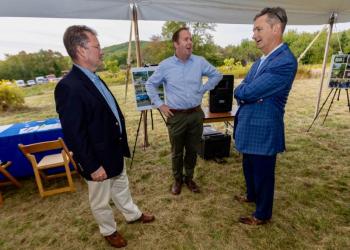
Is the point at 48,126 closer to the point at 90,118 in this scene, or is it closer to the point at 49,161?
the point at 49,161

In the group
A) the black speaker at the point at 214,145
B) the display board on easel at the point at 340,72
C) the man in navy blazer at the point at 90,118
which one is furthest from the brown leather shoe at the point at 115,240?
the display board on easel at the point at 340,72

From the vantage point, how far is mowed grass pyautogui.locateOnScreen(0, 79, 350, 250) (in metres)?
2.04

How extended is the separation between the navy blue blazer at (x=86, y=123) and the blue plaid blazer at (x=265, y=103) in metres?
1.07

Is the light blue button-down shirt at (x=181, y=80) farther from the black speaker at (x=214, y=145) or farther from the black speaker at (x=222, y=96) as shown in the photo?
the black speaker at (x=214, y=145)

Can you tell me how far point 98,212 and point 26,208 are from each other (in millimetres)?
1492

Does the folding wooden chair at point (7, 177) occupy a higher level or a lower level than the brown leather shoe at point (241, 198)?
higher

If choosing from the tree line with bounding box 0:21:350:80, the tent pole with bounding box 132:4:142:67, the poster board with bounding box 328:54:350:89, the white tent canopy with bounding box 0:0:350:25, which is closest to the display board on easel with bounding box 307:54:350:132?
the poster board with bounding box 328:54:350:89

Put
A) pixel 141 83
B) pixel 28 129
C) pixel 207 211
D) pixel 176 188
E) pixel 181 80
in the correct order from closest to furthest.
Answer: pixel 181 80
pixel 207 211
pixel 176 188
pixel 28 129
pixel 141 83

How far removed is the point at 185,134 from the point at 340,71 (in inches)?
164

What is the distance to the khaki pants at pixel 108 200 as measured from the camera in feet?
5.68

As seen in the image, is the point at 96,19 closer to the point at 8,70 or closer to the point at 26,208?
the point at 26,208

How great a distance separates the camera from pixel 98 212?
1.80 meters

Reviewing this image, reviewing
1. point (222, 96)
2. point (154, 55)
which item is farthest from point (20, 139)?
point (154, 55)

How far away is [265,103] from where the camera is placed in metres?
1.72
